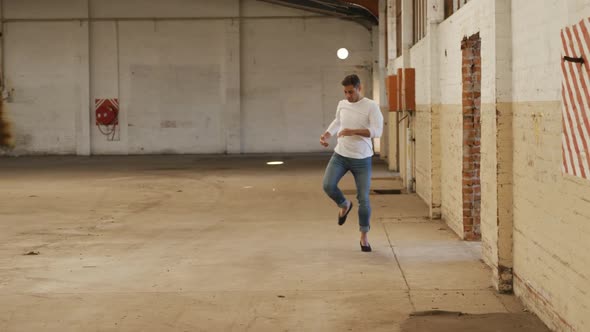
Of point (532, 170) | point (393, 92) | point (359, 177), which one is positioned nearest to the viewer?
point (532, 170)

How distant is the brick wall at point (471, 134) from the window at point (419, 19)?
376 centimetres

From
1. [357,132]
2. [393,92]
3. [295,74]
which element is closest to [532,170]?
Result: [357,132]

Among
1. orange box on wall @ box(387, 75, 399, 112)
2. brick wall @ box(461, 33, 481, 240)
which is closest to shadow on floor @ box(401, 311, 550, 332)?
brick wall @ box(461, 33, 481, 240)

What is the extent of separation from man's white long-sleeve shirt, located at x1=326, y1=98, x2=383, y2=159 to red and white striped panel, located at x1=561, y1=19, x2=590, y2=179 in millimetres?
3515

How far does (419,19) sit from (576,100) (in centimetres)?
906

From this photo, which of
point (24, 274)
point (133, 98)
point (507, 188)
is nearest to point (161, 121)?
point (133, 98)

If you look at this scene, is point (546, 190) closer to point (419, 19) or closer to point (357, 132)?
point (357, 132)

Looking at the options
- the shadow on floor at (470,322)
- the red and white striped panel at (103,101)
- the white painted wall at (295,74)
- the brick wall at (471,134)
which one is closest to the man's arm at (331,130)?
the brick wall at (471,134)

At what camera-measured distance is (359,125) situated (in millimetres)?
8539

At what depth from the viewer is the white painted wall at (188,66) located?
85.5 ft

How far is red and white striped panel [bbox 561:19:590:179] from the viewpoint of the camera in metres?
A: 4.61

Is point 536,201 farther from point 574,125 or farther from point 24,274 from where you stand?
point 24,274

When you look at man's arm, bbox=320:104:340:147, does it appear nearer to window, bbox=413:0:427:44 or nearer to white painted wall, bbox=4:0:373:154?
window, bbox=413:0:427:44

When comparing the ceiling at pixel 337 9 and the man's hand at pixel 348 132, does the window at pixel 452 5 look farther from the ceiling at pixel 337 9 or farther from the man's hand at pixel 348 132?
the ceiling at pixel 337 9
